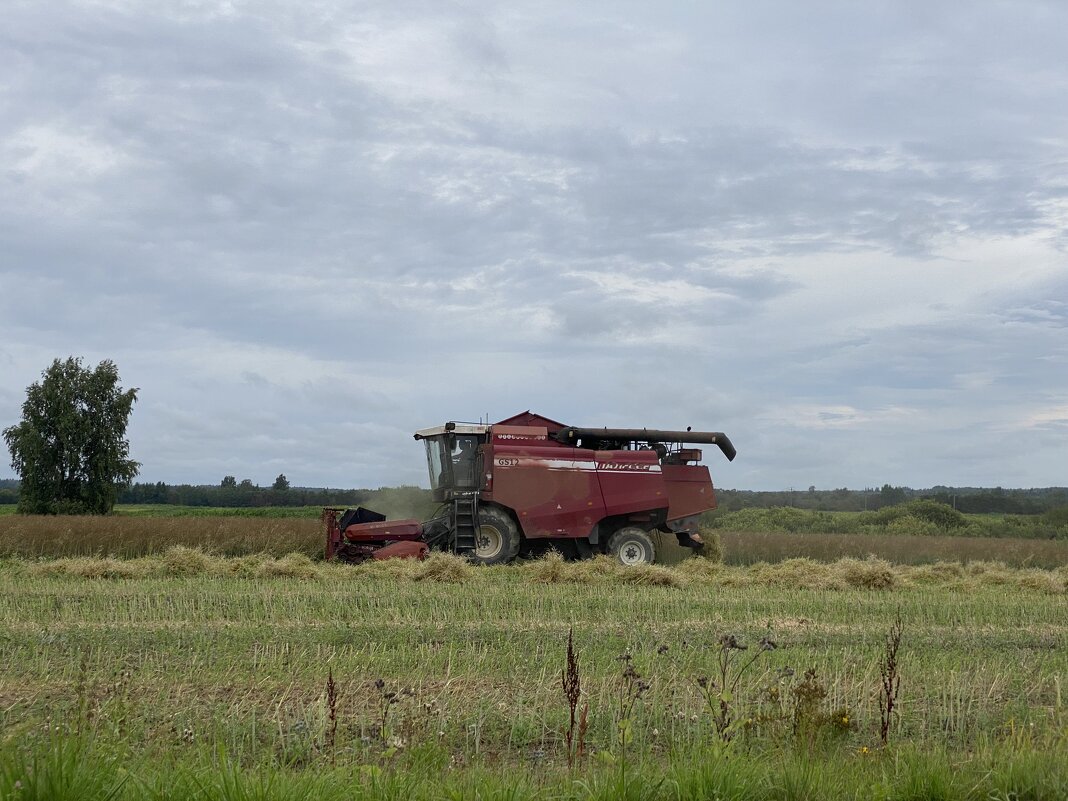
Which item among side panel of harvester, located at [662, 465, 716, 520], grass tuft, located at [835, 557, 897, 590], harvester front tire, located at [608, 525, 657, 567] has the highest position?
side panel of harvester, located at [662, 465, 716, 520]

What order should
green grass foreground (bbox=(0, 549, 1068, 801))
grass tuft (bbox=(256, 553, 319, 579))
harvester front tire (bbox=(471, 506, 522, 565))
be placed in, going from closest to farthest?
1. green grass foreground (bbox=(0, 549, 1068, 801))
2. grass tuft (bbox=(256, 553, 319, 579))
3. harvester front tire (bbox=(471, 506, 522, 565))

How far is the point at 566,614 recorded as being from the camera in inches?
438

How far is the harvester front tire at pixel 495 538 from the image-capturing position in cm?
1839

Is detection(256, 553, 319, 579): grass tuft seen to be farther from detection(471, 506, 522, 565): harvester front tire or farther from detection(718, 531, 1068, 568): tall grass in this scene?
detection(718, 531, 1068, 568): tall grass

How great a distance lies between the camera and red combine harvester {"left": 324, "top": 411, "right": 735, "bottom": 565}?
18.2m

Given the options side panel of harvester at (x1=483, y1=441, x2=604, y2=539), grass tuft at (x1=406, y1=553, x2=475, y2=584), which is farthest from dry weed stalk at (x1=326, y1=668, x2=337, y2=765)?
side panel of harvester at (x1=483, y1=441, x2=604, y2=539)

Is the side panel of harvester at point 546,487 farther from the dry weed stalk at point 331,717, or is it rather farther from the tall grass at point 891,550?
the dry weed stalk at point 331,717

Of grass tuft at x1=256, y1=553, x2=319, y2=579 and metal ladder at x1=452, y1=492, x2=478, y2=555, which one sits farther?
metal ladder at x1=452, y1=492, x2=478, y2=555

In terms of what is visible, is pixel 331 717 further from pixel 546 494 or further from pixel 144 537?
pixel 144 537

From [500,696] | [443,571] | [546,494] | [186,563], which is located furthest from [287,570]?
[500,696]

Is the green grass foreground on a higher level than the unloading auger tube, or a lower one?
lower

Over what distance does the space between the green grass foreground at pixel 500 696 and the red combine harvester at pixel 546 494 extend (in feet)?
15.7

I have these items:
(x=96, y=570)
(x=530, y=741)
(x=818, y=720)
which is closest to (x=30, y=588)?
(x=96, y=570)

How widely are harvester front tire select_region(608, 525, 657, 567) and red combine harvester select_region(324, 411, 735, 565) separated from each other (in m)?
0.02
